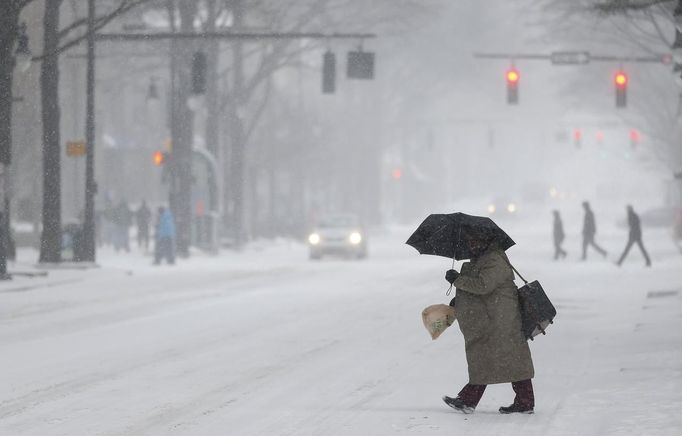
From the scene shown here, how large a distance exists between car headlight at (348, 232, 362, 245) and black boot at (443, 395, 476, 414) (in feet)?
111

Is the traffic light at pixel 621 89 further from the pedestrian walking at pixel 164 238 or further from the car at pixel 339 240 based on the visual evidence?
the pedestrian walking at pixel 164 238

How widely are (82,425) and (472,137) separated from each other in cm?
13576

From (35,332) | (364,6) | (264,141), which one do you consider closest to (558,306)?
(35,332)

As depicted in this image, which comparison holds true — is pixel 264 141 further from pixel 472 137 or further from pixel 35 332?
pixel 472 137

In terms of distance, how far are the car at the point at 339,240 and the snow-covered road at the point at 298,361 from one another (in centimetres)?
Answer: 1388

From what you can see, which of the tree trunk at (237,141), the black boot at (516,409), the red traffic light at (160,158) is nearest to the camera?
the black boot at (516,409)

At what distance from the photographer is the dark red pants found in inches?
444

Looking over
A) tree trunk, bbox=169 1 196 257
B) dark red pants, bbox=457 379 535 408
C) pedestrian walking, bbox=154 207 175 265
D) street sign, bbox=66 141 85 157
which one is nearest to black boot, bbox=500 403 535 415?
dark red pants, bbox=457 379 535 408

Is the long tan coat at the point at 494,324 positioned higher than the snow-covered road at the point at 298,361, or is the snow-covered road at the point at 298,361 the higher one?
the long tan coat at the point at 494,324

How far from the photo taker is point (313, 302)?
24.8m

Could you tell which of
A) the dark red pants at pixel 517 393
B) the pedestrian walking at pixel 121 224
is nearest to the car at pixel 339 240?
the pedestrian walking at pixel 121 224

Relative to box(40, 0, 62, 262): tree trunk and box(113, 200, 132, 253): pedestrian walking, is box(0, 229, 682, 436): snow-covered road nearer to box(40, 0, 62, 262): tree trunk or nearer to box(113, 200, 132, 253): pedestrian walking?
box(40, 0, 62, 262): tree trunk

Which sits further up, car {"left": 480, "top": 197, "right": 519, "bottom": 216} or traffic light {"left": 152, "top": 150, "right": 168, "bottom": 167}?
traffic light {"left": 152, "top": 150, "right": 168, "bottom": 167}

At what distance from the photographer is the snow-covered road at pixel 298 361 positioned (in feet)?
36.2
